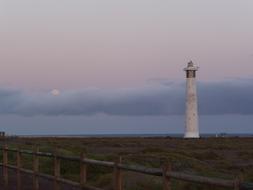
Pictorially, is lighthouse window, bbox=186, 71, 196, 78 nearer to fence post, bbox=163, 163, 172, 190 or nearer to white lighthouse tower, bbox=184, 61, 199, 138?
white lighthouse tower, bbox=184, 61, 199, 138

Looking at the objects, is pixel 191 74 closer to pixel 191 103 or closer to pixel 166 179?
pixel 191 103

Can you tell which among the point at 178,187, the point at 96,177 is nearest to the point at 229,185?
the point at 178,187

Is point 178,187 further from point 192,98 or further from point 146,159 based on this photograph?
point 192,98

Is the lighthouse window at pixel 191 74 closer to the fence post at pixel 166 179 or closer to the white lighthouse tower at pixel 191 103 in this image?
the white lighthouse tower at pixel 191 103

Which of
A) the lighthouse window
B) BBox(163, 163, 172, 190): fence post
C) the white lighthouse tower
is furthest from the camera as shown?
the lighthouse window

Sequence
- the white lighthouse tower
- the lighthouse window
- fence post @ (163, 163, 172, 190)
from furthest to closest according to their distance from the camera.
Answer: the lighthouse window → the white lighthouse tower → fence post @ (163, 163, 172, 190)

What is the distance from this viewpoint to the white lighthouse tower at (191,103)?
67.3 metres

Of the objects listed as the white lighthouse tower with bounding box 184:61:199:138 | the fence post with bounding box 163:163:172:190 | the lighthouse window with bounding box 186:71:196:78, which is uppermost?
the lighthouse window with bounding box 186:71:196:78

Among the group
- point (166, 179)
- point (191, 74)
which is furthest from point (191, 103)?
point (166, 179)

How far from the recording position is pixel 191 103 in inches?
2657

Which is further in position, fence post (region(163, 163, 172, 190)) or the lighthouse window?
the lighthouse window

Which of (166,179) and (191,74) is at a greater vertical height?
(191,74)

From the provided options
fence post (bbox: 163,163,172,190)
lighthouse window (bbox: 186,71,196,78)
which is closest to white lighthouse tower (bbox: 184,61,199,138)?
lighthouse window (bbox: 186,71,196,78)

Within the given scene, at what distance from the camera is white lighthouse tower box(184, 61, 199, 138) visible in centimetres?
6731
